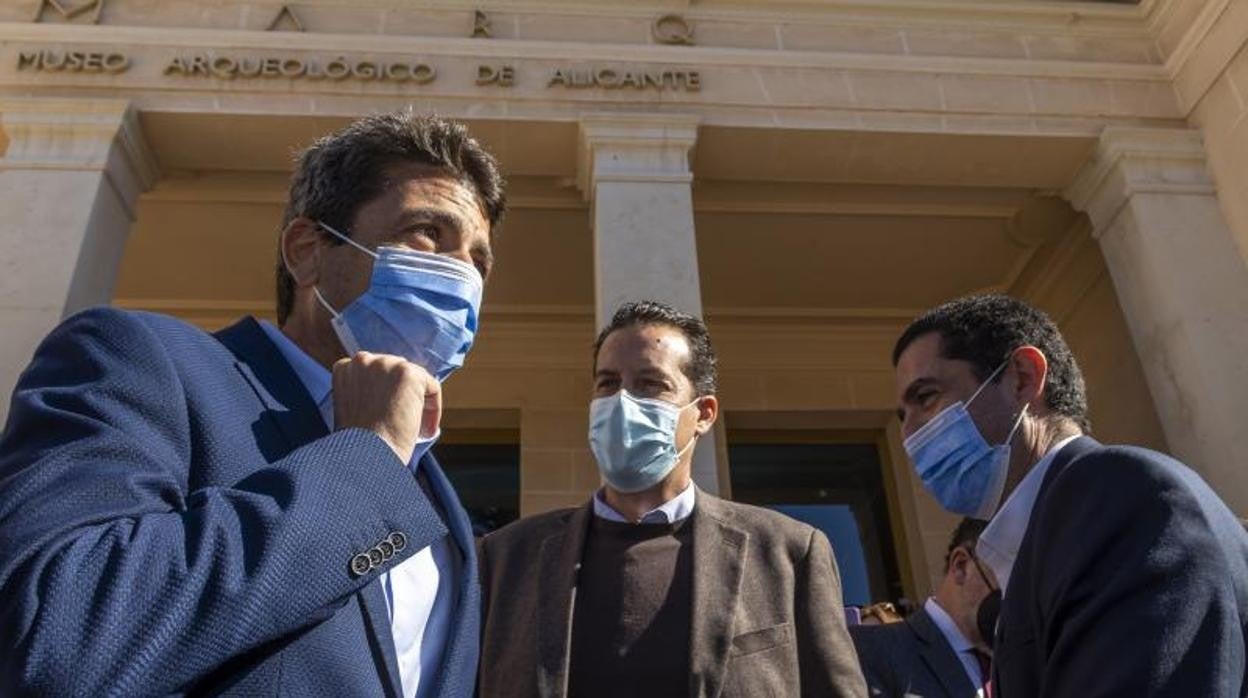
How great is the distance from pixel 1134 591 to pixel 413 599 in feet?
3.89

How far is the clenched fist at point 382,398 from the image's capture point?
57.2 inches

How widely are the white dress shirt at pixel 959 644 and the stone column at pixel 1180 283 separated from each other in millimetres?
2763

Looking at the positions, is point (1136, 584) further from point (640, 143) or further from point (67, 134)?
point (67, 134)

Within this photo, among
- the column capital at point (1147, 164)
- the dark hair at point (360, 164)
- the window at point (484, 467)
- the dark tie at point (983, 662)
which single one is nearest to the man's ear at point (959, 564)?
the dark tie at point (983, 662)

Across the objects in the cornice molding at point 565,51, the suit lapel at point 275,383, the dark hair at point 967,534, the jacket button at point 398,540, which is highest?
the cornice molding at point 565,51

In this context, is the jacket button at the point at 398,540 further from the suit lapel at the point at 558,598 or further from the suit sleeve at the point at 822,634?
the suit sleeve at the point at 822,634

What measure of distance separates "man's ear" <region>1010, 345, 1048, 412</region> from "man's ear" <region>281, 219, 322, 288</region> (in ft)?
6.53

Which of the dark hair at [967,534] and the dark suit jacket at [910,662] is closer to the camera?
the dark suit jacket at [910,662]

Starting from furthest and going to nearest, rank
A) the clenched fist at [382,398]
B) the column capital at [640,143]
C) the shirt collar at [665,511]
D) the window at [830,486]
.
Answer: the window at [830,486] < the column capital at [640,143] < the shirt collar at [665,511] < the clenched fist at [382,398]

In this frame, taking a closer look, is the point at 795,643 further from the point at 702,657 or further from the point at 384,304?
the point at 384,304

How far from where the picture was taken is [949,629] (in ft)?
13.3

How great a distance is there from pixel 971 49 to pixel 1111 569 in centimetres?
670

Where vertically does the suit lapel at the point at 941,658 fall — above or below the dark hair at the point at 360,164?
below

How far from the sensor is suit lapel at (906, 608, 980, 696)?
3699 mm
